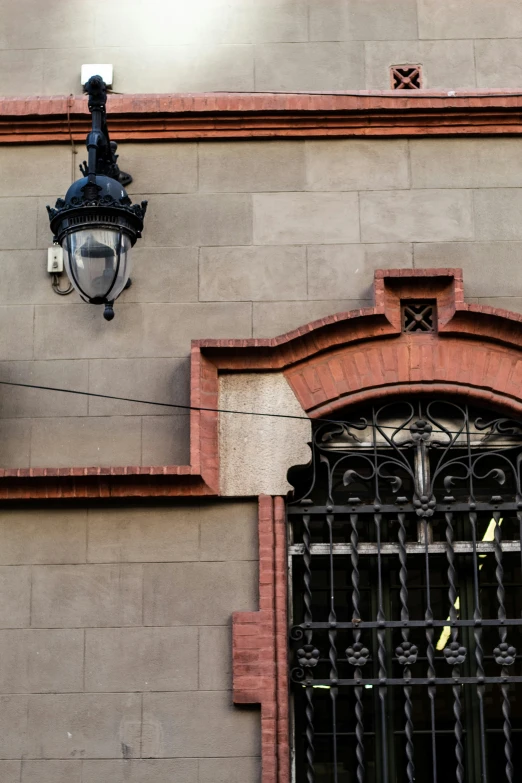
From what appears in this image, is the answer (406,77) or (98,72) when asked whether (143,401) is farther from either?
(406,77)

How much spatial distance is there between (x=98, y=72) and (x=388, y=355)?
3.12 metres

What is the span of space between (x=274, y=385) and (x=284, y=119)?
6.76 ft

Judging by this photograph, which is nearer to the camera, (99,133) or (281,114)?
(99,133)

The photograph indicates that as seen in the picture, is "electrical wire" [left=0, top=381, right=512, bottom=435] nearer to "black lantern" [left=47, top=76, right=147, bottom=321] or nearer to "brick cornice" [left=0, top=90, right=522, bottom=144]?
"black lantern" [left=47, top=76, right=147, bottom=321]

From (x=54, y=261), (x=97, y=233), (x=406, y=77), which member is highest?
(x=406, y=77)

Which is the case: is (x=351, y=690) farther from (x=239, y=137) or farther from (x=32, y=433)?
(x=239, y=137)

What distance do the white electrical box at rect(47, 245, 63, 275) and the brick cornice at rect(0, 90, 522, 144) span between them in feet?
3.09

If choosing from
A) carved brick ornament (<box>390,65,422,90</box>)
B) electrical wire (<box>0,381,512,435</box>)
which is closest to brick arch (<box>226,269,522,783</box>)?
electrical wire (<box>0,381,512,435</box>)

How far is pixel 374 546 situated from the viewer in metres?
9.31

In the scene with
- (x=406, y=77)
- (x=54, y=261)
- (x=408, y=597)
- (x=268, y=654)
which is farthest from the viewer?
(x=406, y=77)

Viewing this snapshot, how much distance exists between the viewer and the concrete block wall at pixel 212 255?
945cm

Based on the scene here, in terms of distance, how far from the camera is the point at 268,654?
29.0ft

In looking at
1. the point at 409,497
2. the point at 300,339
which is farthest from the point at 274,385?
the point at 409,497

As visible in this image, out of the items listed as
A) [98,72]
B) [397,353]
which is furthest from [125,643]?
[98,72]
